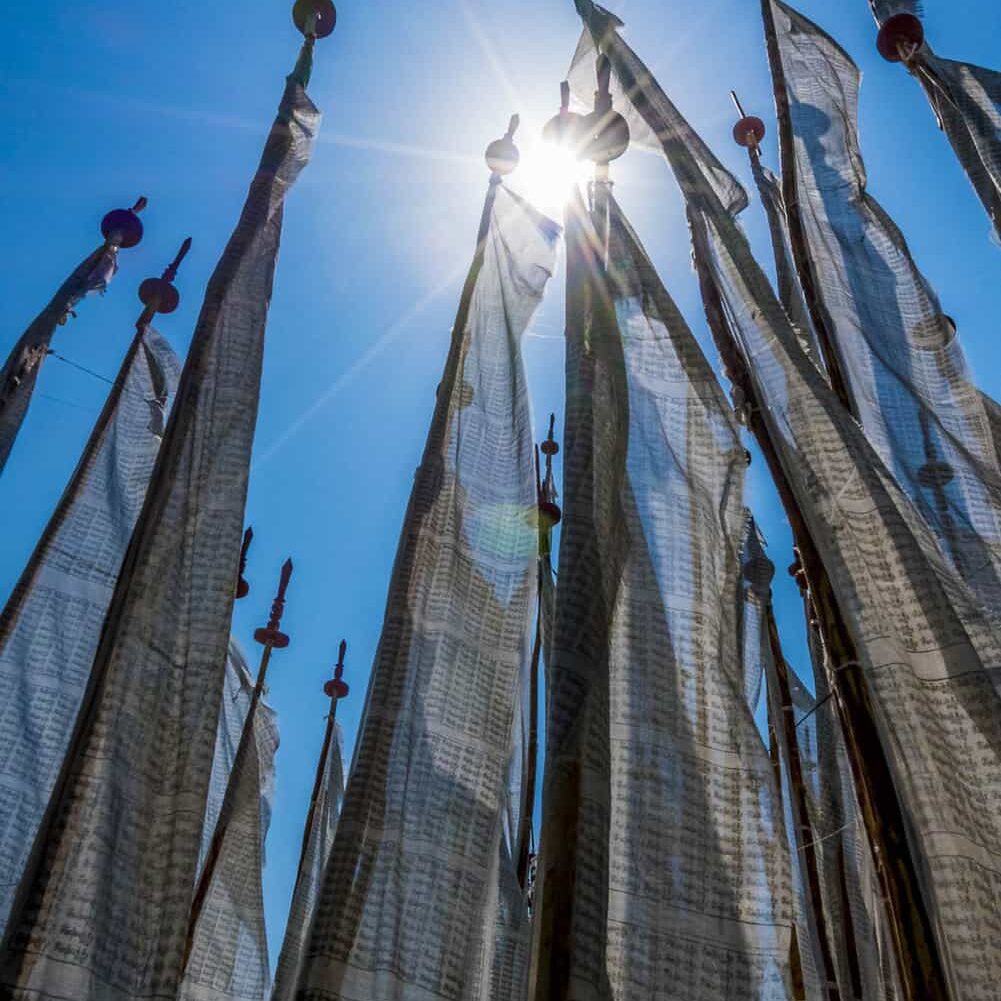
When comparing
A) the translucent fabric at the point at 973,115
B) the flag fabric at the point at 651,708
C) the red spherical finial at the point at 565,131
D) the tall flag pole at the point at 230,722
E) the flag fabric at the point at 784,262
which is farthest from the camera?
the tall flag pole at the point at 230,722

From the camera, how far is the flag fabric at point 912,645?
4.67 feet

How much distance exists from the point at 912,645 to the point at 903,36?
2.95m

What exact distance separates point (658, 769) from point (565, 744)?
505 mm

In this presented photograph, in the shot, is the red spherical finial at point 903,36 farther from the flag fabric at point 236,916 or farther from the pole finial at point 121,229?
the flag fabric at point 236,916

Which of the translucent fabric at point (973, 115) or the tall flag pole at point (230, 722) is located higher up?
the translucent fabric at point (973, 115)

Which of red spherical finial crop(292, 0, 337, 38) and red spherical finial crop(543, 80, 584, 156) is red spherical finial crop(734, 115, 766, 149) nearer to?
red spherical finial crop(543, 80, 584, 156)

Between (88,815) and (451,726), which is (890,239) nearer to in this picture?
(451,726)

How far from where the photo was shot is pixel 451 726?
2.37 metres

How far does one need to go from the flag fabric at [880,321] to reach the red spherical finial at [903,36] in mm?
268

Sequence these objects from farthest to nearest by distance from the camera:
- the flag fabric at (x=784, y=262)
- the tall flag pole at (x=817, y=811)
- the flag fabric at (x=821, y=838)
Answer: the flag fabric at (x=784, y=262) < the tall flag pole at (x=817, y=811) < the flag fabric at (x=821, y=838)

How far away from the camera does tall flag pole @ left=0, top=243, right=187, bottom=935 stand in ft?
8.20

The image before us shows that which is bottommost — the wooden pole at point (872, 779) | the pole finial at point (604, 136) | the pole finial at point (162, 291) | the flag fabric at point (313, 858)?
the wooden pole at point (872, 779)

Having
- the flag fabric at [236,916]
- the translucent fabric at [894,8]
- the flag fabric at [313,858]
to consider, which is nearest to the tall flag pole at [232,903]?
the flag fabric at [236,916]

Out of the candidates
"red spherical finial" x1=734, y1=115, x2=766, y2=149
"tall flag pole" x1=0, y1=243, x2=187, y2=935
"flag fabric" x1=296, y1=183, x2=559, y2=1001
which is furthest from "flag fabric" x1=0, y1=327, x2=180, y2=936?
"red spherical finial" x1=734, y1=115, x2=766, y2=149
